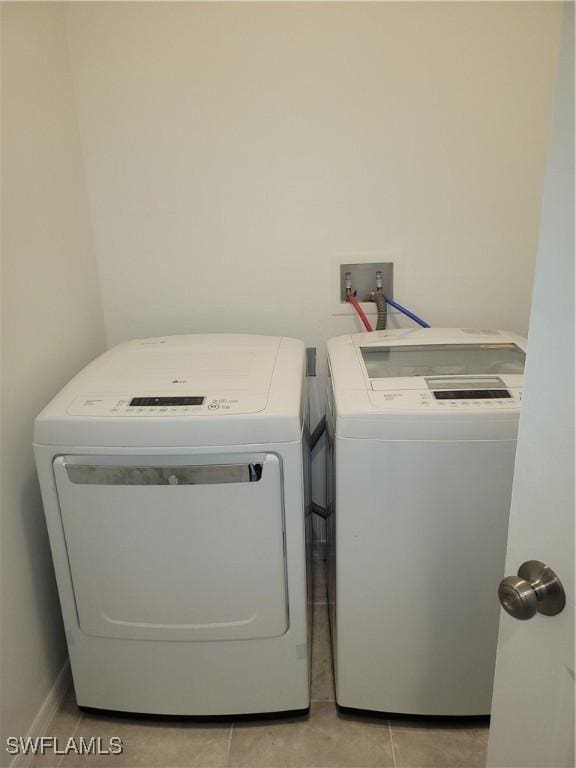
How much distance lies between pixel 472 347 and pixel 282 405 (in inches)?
22.3

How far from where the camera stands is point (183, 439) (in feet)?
3.60

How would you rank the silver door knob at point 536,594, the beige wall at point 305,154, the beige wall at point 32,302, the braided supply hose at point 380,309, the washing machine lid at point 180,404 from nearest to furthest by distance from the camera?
1. the silver door knob at point 536,594
2. the washing machine lid at point 180,404
3. the beige wall at point 32,302
4. the beige wall at point 305,154
5. the braided supply hose at point 380,309

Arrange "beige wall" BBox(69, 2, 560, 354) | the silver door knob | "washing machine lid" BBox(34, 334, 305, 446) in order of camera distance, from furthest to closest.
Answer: "beige wall" BBox(69, 2, 560, 354), "washing machine lid" BBox(34, 334, 305, 446), the silver door knob

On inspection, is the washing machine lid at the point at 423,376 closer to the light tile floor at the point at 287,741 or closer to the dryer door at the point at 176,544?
the dryer door at the point at 176,544

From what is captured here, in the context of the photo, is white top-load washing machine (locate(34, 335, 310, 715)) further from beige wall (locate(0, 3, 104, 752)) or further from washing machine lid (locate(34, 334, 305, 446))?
beige wall (locate(0, 3, 104, 752))

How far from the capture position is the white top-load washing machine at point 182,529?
1.11 m

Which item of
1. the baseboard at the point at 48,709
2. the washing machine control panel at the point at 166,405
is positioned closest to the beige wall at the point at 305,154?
the washing machine control panel at the point at 166,405

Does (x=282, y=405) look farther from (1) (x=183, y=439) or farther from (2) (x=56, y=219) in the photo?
(2) (x=56, y=219)

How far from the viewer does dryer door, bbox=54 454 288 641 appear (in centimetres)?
113

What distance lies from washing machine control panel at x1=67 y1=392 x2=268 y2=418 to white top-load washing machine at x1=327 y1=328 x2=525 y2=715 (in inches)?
7.9

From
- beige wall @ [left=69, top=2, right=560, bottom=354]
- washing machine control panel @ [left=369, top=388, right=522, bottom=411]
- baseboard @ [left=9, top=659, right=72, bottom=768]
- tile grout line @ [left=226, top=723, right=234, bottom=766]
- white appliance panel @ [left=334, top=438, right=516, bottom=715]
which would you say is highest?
beige wall @ [left=69, top=2, right=560, bottom=354]

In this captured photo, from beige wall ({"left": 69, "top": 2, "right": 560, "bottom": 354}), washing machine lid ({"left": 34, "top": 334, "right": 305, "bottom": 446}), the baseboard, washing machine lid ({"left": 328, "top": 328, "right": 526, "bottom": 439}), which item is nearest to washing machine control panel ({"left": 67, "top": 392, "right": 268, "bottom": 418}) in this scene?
washing machine lid ({"left": 34, "top": 334, "right": 305, "bottom": 446})

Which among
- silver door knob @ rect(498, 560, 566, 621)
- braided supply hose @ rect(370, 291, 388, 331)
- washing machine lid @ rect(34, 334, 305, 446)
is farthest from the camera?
braided supply hose @ rect(370, 291, 388, 331)

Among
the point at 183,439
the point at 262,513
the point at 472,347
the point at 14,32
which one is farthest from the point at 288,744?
the point at 14,32
